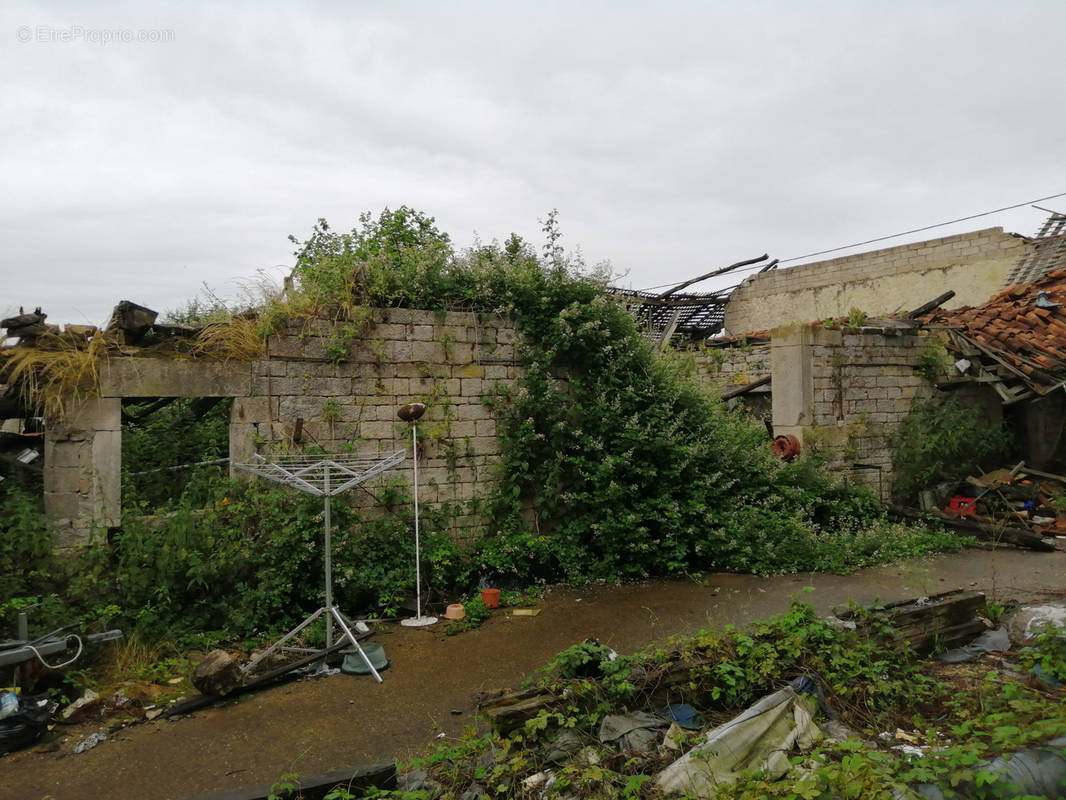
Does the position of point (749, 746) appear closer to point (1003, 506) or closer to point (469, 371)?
point (469, 371)

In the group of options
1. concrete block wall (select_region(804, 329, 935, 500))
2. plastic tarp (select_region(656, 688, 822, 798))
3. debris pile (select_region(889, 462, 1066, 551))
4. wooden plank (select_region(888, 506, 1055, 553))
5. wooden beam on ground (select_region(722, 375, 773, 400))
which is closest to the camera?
plastic tarp (select_region(656, 688, 822, 798))

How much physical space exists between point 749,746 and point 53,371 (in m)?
5.98

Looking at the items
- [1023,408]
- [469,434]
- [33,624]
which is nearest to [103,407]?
[33,624]

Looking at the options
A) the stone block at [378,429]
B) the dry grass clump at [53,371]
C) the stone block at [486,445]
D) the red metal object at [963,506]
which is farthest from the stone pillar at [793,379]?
the dry grass clump at [53,371]

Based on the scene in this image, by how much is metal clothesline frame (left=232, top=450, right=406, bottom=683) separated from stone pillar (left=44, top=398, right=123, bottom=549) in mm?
1167

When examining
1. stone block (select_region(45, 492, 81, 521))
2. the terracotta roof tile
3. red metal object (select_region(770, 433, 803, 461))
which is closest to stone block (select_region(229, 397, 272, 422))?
stone block (select_region(45, 492, 81, 521))

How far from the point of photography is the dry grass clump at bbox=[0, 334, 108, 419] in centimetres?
590

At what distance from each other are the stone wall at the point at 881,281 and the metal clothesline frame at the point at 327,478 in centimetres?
995

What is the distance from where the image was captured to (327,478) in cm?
546

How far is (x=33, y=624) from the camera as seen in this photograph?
5.02m

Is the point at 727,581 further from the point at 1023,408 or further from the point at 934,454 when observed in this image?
the point at 1023,408

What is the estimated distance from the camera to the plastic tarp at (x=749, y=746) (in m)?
3.17

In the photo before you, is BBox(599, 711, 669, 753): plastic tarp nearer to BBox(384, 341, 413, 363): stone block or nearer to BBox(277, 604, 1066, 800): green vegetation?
BBox(277, 604, 1066, 800): green vegetation

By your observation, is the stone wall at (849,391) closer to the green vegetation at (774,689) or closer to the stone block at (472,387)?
the stone block at (472,387)
